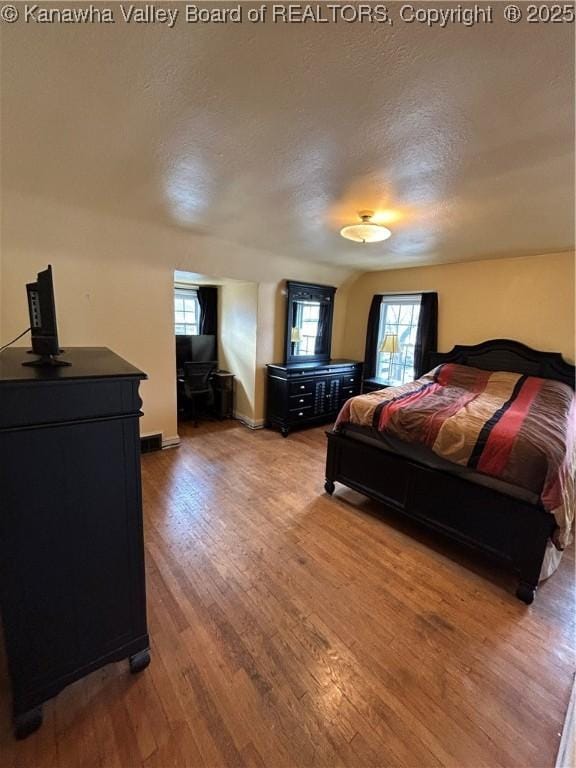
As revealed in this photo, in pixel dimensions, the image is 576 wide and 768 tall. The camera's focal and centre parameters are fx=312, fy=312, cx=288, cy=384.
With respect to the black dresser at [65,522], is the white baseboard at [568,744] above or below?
below

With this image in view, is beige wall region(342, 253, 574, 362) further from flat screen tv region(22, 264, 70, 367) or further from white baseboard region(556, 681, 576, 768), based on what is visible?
flat screen tv region(22, 264, 70, 367)

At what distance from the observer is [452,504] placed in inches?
82.0

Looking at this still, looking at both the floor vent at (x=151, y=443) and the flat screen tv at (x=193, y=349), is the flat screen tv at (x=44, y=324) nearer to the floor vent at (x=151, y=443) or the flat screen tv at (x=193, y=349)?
the floor vent at (x=151, y=443)

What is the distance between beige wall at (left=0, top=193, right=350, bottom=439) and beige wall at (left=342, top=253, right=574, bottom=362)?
1.95m

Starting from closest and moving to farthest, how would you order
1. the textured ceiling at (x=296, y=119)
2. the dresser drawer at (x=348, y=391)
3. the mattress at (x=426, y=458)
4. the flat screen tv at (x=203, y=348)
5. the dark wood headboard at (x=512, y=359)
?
the textured ceiling at (x=296, y=119)
the mattress at (x=426, y=458)
the dark wood headboard at (x=512, y=359)
the flat screen tv at (x=203, y=348)
the dresser drawer at (x=348, y=391)

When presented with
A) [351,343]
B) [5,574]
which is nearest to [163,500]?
[5,574]

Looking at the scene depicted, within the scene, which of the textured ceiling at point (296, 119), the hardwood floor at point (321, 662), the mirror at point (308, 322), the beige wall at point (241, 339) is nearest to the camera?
the textured ceiling at point (296, 119)

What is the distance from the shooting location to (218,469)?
3.21 meters

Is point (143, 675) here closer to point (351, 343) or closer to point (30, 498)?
point (30, 498)

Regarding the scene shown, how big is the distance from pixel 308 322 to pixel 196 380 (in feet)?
6.16

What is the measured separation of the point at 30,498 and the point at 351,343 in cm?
492

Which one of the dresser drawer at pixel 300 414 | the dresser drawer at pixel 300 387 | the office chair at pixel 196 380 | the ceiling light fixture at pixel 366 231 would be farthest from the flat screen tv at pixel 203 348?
the ceiling light fixture at pixel 366 231

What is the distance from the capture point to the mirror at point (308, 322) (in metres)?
4.48

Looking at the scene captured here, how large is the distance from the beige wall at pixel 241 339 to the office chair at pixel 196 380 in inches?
17.0
